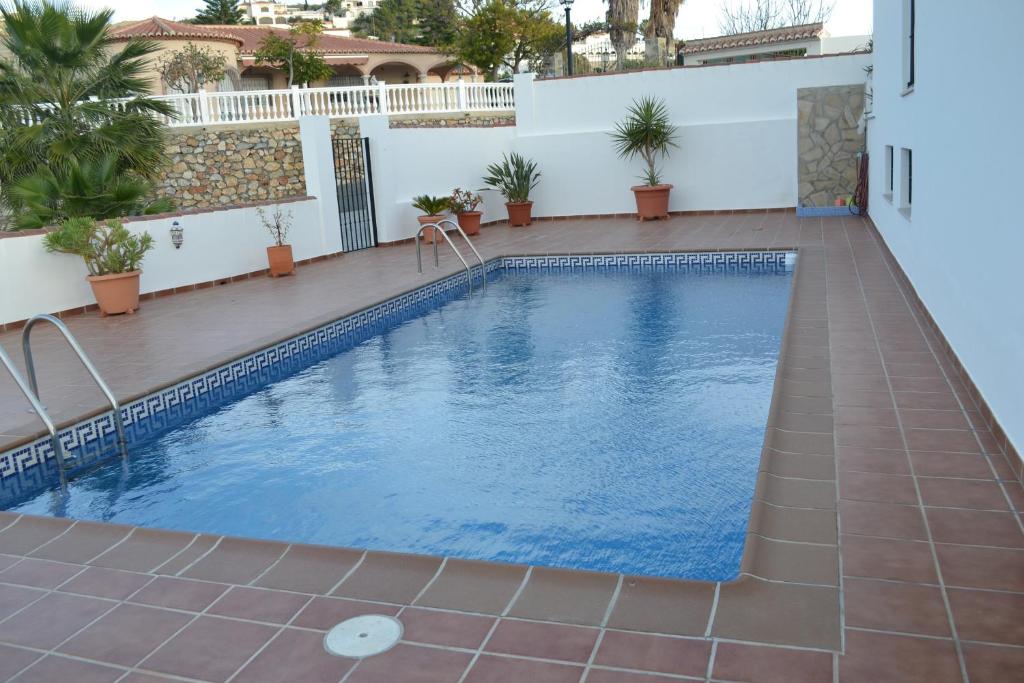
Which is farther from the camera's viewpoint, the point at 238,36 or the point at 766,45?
the point at 238,36

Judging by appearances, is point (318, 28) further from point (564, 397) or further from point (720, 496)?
point (720, 496)

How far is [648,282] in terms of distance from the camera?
1064cm

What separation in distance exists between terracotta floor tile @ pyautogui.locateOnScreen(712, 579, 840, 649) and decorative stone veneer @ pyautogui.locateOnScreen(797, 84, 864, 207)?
519 inches

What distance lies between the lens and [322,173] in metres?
13.0

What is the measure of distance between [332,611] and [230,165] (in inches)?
672

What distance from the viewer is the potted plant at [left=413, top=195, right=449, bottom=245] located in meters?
14.4

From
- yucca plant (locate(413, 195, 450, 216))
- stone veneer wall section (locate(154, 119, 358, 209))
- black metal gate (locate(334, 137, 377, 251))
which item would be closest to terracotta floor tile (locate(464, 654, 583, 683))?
black metal gate (locate(334, 137, 377, 251))

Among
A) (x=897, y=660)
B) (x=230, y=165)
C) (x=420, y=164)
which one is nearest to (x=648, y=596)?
(x=897, y=660)

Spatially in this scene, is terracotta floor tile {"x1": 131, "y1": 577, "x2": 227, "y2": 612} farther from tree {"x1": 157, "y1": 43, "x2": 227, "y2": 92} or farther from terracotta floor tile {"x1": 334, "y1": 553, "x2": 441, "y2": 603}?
tree {"x1": 157, "y1": 43, "x2": 227, "y2": 92}

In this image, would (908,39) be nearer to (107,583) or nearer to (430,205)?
(430,205)

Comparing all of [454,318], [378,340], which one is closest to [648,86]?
[454,318]

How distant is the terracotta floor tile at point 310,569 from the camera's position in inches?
127

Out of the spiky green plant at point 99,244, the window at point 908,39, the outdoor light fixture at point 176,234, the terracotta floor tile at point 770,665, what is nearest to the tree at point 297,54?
the outdoor light fixture at point 176,234

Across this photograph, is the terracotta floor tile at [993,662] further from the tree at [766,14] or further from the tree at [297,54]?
the tree at [766,14]
